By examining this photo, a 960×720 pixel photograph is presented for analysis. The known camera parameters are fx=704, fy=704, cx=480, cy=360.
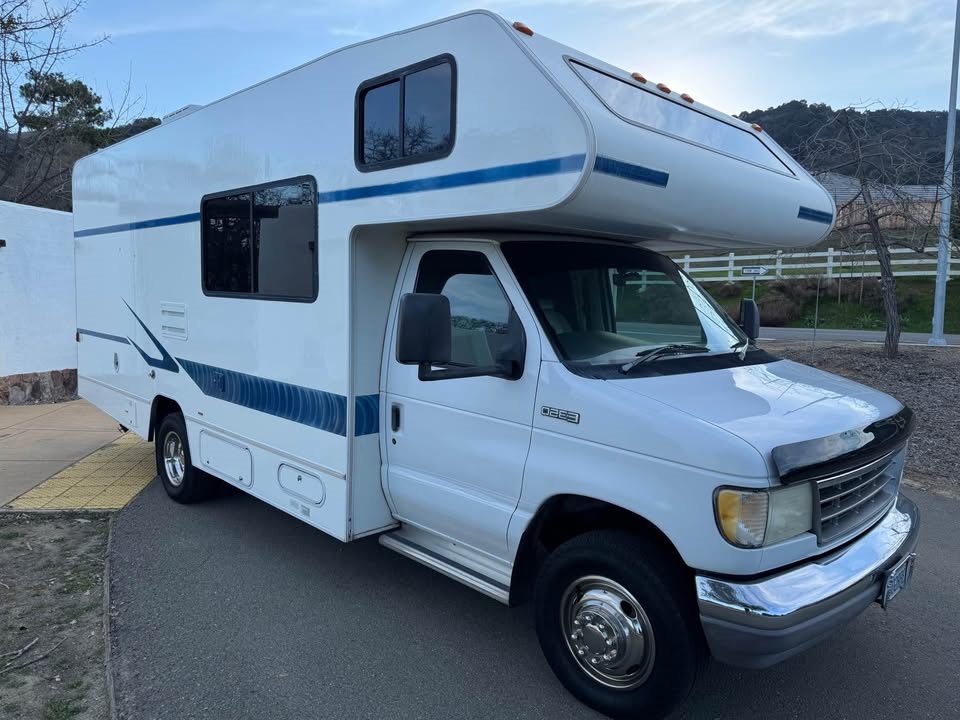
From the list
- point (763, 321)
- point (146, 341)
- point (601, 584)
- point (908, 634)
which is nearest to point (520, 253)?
point (601, 584)

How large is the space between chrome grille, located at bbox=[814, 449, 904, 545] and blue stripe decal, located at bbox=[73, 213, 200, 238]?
14.9ft

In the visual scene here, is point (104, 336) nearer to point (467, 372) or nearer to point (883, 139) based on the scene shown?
point (467, 372)

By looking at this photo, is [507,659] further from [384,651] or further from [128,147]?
[128,147]

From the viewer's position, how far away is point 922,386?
10.0 meters

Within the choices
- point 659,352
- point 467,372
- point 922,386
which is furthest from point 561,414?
point 922,386

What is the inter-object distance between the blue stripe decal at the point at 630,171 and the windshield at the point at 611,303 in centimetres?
68

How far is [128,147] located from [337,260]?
3566 millimetres

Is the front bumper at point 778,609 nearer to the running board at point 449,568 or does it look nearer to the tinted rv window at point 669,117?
the running board at point 449,568

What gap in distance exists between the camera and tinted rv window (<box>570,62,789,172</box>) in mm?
3277

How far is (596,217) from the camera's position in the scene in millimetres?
3084

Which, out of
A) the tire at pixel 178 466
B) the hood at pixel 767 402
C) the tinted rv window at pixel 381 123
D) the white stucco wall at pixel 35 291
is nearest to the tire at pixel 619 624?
the hood at pixel 767 402

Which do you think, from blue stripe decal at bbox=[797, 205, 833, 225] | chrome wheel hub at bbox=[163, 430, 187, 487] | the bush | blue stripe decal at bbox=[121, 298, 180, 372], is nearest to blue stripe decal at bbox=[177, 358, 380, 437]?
blue stripe decal at bbox=[121, 298, 180, 372]

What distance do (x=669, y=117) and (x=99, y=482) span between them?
19.7ft

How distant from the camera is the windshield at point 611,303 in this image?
3.39 metres
